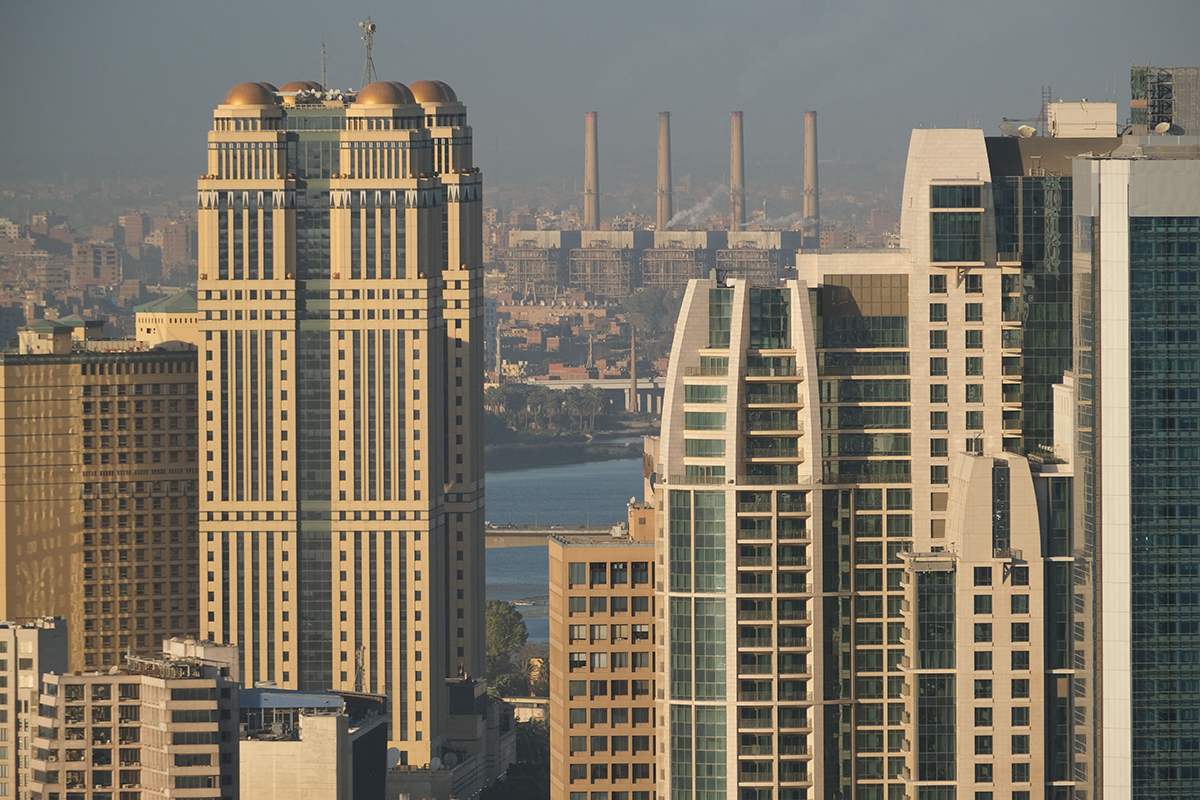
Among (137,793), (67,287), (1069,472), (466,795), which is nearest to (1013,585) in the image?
(1069,472)

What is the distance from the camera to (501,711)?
94250mm

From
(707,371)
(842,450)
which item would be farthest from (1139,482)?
(707,371)

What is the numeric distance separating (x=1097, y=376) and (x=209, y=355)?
40.5 meters

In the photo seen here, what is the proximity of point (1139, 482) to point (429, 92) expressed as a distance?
47206 millimetres

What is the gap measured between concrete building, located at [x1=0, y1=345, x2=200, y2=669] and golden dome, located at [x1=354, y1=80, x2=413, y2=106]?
10042 mm

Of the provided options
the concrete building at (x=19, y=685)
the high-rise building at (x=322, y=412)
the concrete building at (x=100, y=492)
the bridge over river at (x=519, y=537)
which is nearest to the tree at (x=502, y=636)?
the high-rise building at (x=322, y=412)

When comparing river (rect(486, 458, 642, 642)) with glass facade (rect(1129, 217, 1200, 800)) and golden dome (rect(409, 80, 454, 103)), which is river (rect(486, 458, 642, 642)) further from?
glass facade (rect(1129, 217, 1200, 800))

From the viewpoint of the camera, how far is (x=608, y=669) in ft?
209

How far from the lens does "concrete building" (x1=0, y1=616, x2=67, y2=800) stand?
220 feet

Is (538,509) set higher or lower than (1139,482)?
lower

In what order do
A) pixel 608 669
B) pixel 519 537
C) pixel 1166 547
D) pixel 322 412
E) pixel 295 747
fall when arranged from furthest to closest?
pixel 519 537
pixel 322 412
pixel 608 669
pixel 295 747
pixel 1166 547

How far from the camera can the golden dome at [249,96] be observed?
3615 inches

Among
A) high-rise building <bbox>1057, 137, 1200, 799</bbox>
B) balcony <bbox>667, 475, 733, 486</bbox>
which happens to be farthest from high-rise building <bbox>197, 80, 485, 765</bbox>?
high-rise building <bbox>1057, 137, 1200, 799</bbox>

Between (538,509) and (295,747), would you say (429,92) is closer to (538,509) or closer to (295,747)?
(295,747)
